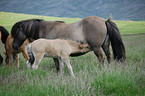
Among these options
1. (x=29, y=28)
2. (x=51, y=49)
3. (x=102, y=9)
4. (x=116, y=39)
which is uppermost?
(x=102, y=9)

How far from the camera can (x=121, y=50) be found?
18.3ft

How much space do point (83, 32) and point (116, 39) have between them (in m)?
1.53

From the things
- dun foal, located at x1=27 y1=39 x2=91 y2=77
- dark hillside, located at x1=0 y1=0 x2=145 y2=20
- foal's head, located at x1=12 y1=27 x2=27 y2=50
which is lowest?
dun foal, located at x1=27 y1=39 x2=91 y2=77

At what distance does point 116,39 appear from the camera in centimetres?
554

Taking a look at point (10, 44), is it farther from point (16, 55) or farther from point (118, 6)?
point (118, 6)

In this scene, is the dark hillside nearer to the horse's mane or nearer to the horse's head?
the horse's mane

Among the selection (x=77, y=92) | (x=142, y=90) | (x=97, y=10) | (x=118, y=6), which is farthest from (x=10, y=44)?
(x=118, y=6)

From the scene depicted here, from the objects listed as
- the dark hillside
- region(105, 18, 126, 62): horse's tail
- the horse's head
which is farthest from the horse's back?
the dark hillside

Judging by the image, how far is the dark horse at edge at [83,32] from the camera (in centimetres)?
511

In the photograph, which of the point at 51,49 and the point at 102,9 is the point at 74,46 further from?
the point at 102,9

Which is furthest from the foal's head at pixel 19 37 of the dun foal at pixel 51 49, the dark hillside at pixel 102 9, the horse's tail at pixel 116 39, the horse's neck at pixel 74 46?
the dark hillside at pixel 102 9

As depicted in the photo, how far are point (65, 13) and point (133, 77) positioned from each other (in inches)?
5020

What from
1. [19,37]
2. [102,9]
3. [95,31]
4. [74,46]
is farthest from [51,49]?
[102,9]

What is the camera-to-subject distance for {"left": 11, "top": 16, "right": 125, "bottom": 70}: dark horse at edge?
5.11 metres
